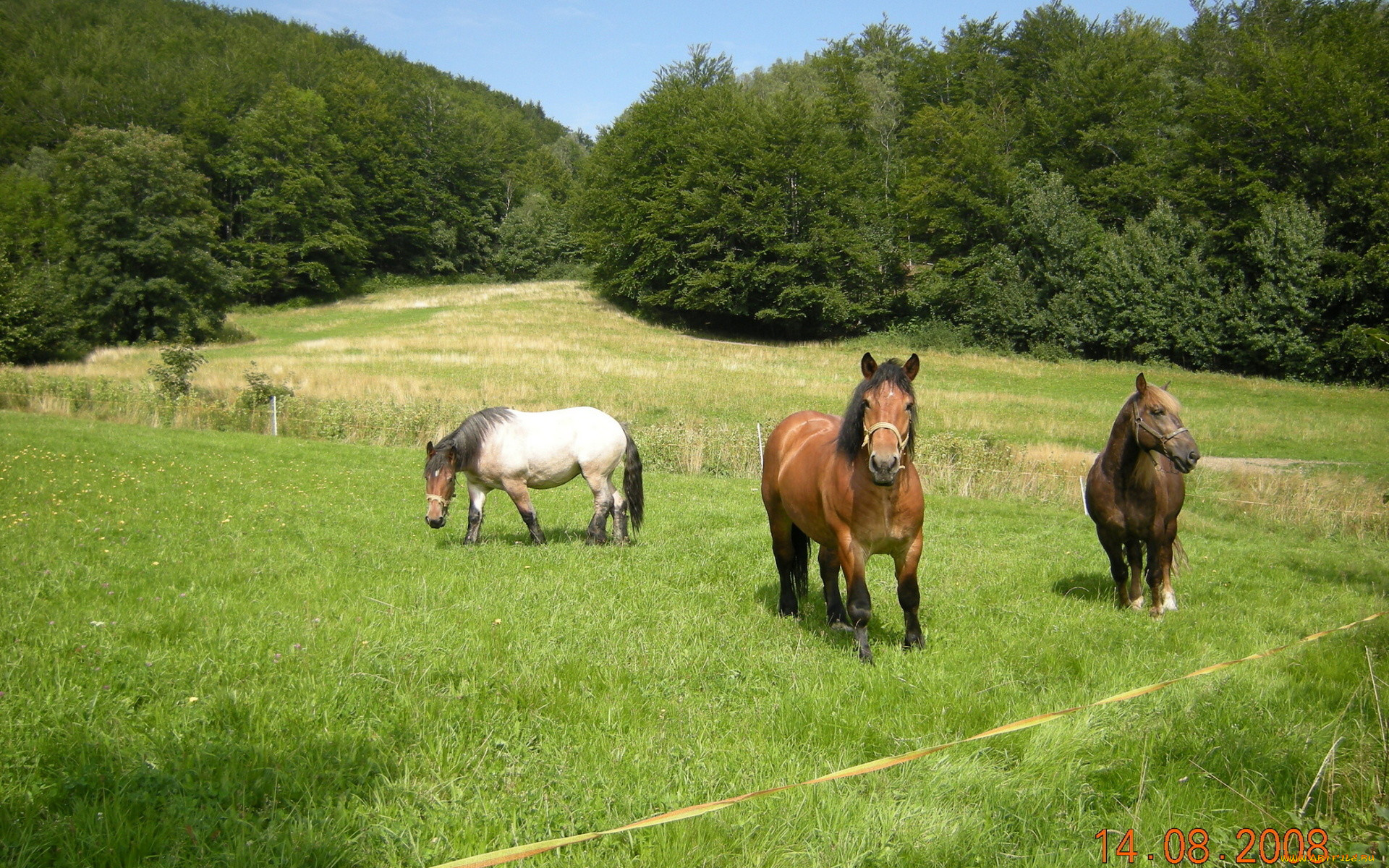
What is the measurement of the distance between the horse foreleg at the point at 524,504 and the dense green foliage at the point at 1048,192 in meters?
43.5

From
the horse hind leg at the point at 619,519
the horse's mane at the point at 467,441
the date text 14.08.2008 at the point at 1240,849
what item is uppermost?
the horse's mane at the point at 467,441

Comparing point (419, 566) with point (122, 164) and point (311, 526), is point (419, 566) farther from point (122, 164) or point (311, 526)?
point (122, 164)

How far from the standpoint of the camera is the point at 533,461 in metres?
10.1

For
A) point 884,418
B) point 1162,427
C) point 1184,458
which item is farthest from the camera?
point 1162,427

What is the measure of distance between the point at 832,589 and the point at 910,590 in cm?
99

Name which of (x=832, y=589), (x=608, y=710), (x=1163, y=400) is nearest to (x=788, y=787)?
(x=608, y=710)

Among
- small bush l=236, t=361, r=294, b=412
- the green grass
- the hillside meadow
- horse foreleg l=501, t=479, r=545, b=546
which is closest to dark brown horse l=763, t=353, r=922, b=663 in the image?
the green grass

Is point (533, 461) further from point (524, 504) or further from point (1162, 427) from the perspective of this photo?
point (1162, 427)

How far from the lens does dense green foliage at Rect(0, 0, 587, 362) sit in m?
46.4

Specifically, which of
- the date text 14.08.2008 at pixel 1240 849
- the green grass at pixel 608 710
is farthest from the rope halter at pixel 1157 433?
the date text 14.08.2008 at pixel 1240 849

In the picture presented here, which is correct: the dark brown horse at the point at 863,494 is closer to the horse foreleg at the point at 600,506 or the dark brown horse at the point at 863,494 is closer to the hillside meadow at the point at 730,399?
the horse foreleg at the point at 600,506

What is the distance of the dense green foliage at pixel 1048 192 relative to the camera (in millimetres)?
41781

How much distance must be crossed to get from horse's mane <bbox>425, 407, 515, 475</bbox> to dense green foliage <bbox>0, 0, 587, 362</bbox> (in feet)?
133

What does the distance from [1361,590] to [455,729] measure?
10271mm
